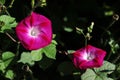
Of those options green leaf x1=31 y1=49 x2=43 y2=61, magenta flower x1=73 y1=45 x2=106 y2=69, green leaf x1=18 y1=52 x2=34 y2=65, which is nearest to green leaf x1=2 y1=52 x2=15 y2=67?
green leaf x1=18 y1=52 x2=34 y2=65

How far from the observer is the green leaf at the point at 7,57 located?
2123 mm

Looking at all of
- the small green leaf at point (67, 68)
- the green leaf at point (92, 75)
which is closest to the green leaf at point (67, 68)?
the small green leaf at point (67, 68)

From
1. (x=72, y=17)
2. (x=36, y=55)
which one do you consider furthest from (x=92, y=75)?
(x=72, y=17)

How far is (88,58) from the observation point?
206 centimetres

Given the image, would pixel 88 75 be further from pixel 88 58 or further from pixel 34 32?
pixel 34 32

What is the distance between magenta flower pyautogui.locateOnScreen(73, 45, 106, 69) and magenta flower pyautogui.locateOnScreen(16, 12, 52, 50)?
0.14 meters

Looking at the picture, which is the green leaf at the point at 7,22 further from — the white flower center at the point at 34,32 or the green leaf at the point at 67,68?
the green leaf at the point at 67,68

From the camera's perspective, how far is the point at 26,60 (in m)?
2.11

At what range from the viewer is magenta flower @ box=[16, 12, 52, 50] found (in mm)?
1941

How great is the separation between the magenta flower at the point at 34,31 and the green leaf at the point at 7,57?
0.18 m

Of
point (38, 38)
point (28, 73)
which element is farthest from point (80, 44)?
point (38, 38)

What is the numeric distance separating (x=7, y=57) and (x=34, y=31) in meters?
0.20

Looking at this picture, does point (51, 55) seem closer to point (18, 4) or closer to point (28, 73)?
point (28, 73)

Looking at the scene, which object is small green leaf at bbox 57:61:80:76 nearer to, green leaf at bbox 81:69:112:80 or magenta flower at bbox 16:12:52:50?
green leaf at bbox 81:69:112:80
